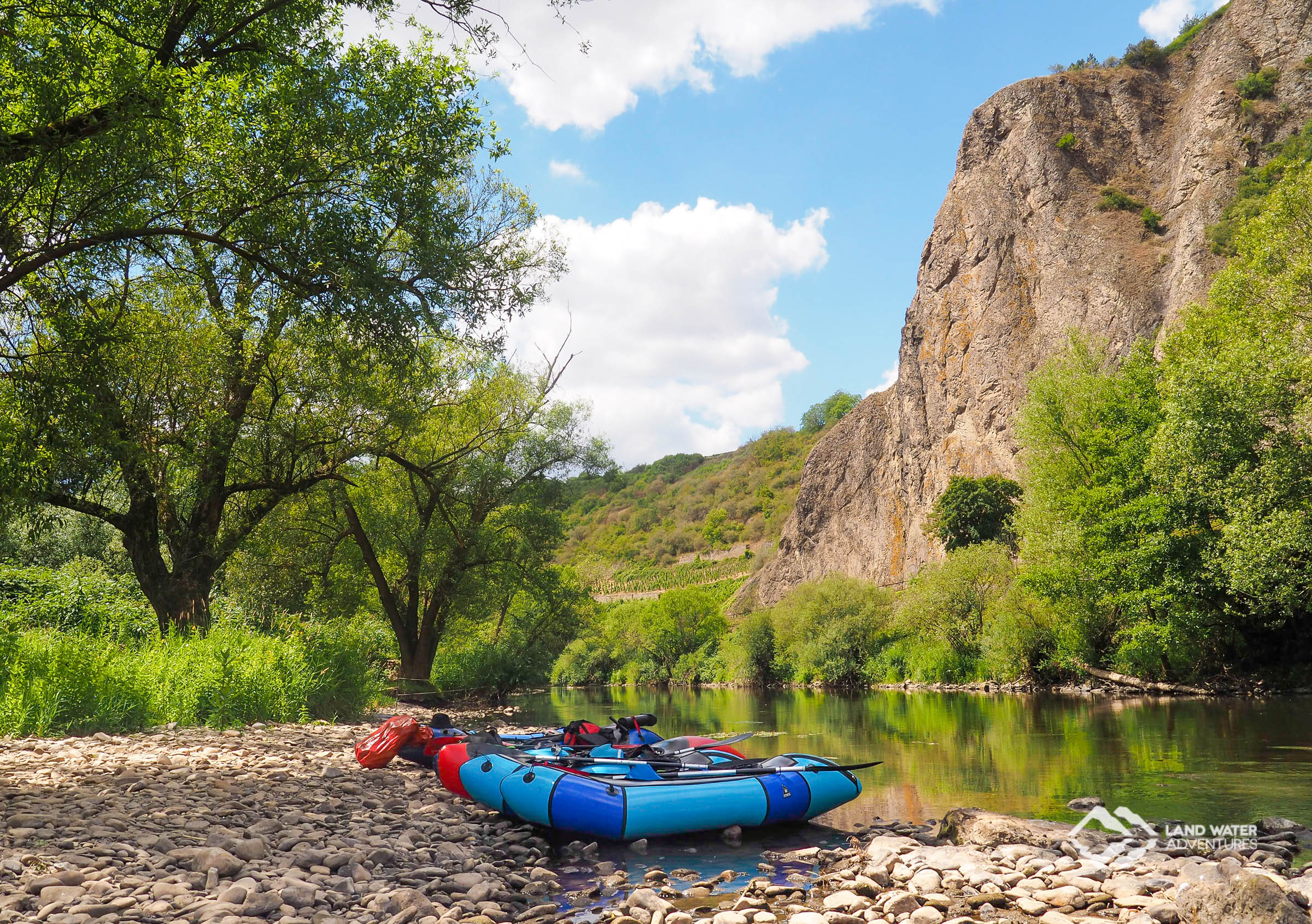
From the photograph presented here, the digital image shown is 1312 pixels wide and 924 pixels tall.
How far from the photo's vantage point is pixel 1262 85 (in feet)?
127

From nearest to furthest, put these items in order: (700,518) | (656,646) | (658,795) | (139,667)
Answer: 1. (658,795)
2. (139,667)
3. (656,646)
4. (700,518)

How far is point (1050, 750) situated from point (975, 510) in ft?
90.9

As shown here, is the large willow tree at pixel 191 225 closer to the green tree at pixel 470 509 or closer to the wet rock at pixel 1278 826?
the green tree at pixel 470 509

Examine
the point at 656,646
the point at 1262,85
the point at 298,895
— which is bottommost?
the point at 656,646

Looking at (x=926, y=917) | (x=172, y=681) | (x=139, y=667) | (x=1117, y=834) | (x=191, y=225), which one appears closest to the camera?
(x=926, y=917)

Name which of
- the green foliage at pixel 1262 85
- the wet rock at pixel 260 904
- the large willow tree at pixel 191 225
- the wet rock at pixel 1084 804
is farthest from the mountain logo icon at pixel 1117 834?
the green foliage at pixel 1262 85

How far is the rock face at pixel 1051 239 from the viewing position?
38.0m

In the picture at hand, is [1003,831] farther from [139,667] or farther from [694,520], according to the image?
[694,520]

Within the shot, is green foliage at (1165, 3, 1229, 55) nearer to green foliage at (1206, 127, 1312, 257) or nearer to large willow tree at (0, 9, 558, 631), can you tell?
green foliage at (1206, 127, 1312, 257)

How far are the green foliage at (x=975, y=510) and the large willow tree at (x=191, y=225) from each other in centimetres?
3200

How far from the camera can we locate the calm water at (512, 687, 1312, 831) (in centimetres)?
866

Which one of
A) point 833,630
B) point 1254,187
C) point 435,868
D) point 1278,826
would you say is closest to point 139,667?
point 435,868

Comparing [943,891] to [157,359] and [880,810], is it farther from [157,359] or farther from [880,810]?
[157,359]

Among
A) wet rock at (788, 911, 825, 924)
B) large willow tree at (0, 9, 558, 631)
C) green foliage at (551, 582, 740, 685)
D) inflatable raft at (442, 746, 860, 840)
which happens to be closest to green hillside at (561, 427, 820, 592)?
green foliage at (551, 582, 740, 685)
